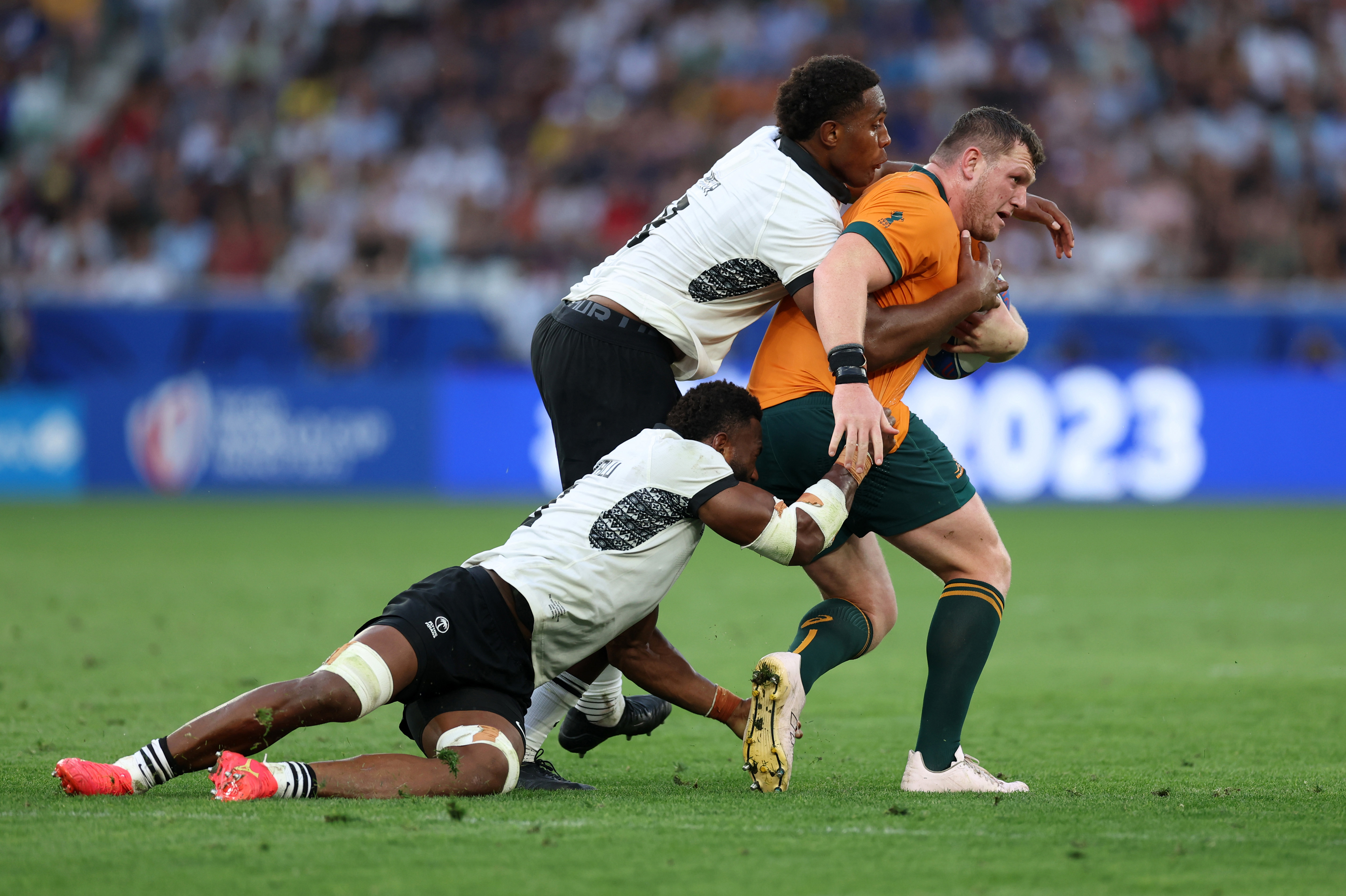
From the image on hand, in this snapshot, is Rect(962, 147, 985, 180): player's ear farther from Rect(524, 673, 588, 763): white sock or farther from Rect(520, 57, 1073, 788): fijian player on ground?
Rect(524, 673, 588, 763): white sock

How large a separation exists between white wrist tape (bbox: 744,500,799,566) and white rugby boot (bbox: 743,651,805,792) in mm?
297

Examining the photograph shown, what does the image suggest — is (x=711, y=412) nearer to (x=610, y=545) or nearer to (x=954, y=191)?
(x=610, y=545)

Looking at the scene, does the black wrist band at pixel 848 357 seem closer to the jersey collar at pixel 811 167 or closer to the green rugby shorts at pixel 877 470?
the green rugby shorts at pixel 877 470

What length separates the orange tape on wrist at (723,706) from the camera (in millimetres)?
4715

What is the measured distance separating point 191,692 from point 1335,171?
1630cm

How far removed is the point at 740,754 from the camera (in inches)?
211

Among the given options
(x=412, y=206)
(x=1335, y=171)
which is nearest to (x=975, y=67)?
(x=1335, y=171)

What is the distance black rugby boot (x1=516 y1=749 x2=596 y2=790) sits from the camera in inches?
175

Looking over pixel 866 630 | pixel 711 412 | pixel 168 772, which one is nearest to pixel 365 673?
pixel 168 772

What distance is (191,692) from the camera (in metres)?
6.33

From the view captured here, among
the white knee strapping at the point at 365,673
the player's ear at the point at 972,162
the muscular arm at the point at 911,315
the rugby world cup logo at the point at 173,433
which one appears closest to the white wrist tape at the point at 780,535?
the muscular arm at the point at 911,315

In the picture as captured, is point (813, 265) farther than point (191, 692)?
No

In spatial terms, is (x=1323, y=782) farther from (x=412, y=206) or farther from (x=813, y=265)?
(x=412, y=206)

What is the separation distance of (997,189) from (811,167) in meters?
0.56
